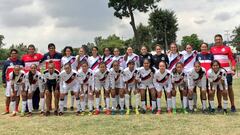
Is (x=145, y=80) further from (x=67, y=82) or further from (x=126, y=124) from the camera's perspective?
(x=67, y=82)

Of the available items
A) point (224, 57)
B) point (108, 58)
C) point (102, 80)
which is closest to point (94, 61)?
point (108, 58)

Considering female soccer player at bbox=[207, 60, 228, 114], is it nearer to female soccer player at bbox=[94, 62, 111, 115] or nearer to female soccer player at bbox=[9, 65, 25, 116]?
female soccer player at bbox=[94, 62, 111, 115]

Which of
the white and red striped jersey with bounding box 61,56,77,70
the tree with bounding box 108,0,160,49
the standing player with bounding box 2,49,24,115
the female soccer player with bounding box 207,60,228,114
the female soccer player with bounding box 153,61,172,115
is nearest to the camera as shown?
the female soccer player with bounding box 207,60,228,114

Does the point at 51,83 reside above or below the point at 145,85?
above

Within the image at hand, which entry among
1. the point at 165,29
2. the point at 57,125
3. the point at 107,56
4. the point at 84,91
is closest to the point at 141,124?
the point at 57,125

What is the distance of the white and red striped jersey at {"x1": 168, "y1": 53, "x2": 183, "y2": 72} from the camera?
34.1 ft

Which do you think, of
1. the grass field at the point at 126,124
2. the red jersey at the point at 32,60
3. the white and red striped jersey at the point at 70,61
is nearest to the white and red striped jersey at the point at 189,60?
the grass field at the point at 126,124

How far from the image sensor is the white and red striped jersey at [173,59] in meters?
10.4

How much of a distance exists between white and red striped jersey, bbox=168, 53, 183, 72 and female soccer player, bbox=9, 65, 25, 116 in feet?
15.4

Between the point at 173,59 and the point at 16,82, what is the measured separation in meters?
5.03

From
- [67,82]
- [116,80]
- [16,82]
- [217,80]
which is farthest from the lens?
[16,82]

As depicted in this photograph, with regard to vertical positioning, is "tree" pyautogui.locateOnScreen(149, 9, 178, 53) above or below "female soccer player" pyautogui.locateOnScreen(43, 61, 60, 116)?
above

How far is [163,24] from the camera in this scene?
180 feet

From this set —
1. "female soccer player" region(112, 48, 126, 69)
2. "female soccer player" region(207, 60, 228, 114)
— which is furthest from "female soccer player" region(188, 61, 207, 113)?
"female soccer player" region(112, 48, 126, 69)
